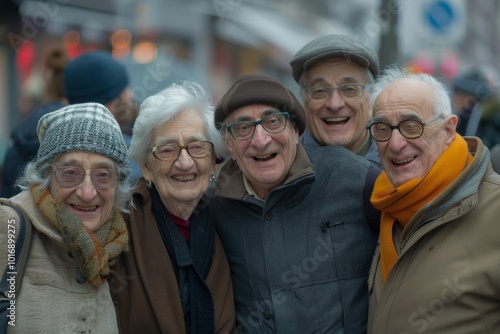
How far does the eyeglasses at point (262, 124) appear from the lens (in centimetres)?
393

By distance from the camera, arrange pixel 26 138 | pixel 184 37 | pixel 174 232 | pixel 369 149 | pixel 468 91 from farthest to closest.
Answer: pixel 184 37
pixel 468 91
pixel 26 138
pixel 369 149
pixel 174 232

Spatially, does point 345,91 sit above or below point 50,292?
above

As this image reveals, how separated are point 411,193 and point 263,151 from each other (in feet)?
2.69

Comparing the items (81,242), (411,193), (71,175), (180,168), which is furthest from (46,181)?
(411,193)

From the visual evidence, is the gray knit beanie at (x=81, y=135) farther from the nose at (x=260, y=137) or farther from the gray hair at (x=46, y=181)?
the nose at (x=260, y=137)

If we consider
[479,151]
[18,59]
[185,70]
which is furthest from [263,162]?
[185,70]

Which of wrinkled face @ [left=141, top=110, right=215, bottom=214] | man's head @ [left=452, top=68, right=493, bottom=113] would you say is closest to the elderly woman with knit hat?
wrinkled face @ [left=141, top=110, right=215, bottom=214]

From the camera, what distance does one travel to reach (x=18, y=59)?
12.0m

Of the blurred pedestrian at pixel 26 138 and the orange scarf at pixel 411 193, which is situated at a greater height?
the blurred pedestrian at pixel 26 138

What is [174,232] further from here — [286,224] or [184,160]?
[286,224]

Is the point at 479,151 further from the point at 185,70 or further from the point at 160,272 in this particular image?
the point at 185,70

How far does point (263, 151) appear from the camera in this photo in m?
3.93

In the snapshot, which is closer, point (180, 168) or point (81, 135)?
point (81, 135)

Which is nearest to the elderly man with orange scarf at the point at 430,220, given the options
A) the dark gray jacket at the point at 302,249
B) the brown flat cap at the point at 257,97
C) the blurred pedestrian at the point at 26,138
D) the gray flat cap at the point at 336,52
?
the dark gray jacket at the point at 302,249
